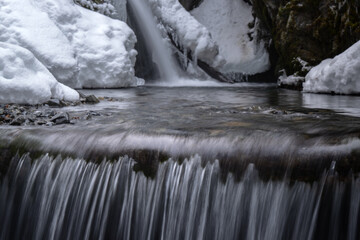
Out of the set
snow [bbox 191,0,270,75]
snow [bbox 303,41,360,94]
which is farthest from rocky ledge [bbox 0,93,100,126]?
snow [bbox 191,0,270,75]

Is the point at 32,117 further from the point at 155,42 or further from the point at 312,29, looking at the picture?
the point at 155,42

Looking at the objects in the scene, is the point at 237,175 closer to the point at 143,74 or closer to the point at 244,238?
the point at 244,238

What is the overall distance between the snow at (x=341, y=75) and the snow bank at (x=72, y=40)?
4.82 m

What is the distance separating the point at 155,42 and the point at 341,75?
24.8 feet

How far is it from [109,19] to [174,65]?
363 cm

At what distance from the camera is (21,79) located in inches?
193

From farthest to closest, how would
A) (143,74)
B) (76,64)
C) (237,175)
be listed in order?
(143,74) < (76,64) < (237,175)

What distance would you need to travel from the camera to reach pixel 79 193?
2811 millimetres

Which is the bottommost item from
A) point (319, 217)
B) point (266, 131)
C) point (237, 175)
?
point (319, 217)

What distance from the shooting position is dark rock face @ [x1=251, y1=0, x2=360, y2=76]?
8.55 metres

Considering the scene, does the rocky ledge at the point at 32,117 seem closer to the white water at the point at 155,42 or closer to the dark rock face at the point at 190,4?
the white water at the point at 155,42

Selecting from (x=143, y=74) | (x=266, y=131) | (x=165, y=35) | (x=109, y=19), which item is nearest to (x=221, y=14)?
(x=165, y=35)

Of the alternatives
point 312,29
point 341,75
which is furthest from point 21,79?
point 312,29

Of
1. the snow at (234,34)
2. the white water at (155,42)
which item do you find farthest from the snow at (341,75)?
the snow at (234,34)
